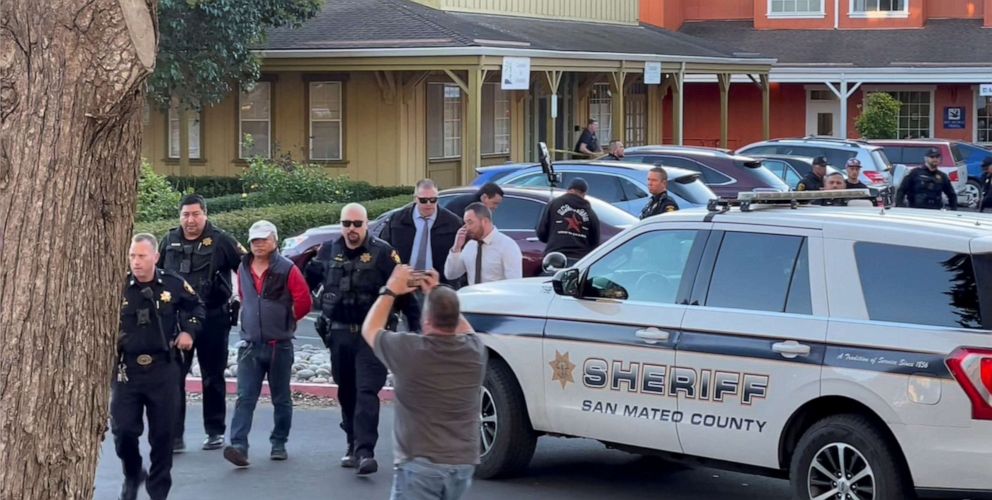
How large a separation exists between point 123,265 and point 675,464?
20.5 ft

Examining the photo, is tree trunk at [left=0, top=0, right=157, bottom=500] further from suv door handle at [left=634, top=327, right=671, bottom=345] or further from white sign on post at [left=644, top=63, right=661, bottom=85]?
white sign on post at [left=644, top=63, right=661, bottom=85]

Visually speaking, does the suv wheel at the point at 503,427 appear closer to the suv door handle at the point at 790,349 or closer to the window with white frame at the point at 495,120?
the suv door handle at the point at 790,349

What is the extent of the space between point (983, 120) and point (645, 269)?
116 feet

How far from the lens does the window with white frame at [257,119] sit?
93.0 feet

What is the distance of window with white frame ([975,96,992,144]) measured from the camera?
135 ft

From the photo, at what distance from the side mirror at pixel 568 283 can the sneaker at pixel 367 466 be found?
5.48 feet

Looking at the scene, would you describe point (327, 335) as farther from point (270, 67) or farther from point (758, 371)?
point (270, 67)

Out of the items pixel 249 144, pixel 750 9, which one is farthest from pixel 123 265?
pixel 750 9

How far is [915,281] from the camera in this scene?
7387 millimetres

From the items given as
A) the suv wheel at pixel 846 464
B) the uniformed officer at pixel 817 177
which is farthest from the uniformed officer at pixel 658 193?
the suv wheel at pixel 846 464

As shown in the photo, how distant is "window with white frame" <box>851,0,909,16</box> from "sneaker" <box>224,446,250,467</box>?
37400mm

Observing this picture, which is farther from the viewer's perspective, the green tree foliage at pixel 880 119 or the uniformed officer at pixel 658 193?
the green tree foliage at pixel 880 119

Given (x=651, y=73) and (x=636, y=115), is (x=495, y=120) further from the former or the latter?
(x=636, y=115)

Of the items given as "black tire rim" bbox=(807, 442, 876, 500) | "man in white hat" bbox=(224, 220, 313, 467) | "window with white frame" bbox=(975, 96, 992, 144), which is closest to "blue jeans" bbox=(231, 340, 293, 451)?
"man in white hat" bbox=(224, 220, 313, 467)
